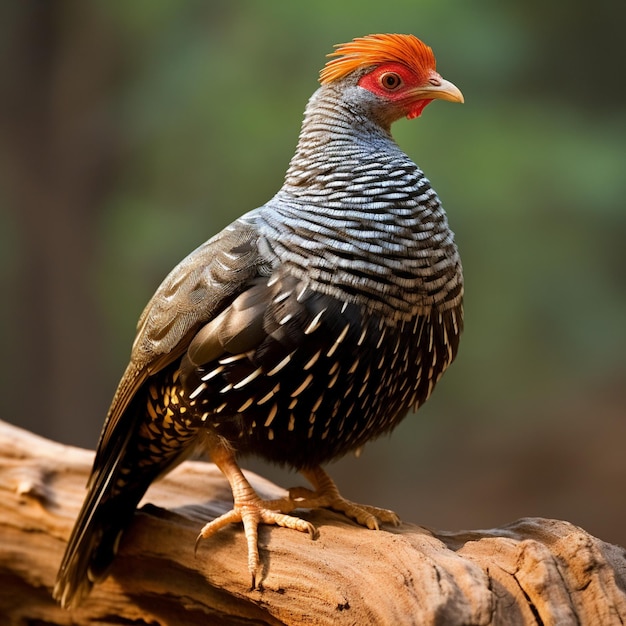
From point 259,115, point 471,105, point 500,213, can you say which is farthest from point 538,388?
point 259,115

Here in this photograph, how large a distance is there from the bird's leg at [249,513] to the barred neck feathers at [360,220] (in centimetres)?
62

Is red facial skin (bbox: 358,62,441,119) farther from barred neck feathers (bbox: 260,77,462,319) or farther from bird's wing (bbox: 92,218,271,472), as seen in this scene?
bird's wing (bbox: 92,218,271,472)

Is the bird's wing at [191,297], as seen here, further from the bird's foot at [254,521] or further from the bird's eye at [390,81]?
the bird's eye at [390,81]

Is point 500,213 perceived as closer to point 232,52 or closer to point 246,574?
point 232,52

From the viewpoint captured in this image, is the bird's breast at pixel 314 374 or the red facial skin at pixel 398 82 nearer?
the bird's breast at pixel 314 374

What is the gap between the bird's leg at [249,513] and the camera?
1953 millimetres

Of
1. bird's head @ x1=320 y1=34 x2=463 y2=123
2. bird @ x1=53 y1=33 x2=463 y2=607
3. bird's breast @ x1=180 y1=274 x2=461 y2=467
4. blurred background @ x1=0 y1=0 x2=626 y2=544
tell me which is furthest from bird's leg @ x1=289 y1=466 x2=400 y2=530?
blurred background @ x1=0 y1=0 x2=626 y2=544

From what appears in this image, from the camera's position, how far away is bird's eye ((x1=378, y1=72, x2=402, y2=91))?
206 centimetres

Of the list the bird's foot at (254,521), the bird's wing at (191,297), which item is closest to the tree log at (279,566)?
the bird's foot at (254,521)

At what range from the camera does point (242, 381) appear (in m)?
1.88

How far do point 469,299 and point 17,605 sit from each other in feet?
7.75

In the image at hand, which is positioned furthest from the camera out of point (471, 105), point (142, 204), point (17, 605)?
point (142, 204)

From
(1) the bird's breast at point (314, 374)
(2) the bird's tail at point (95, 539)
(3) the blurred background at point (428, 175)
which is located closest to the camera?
(1) the bird's breast at point (314, 374)

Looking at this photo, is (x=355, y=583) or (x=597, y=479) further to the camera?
(x=597, y=479)
